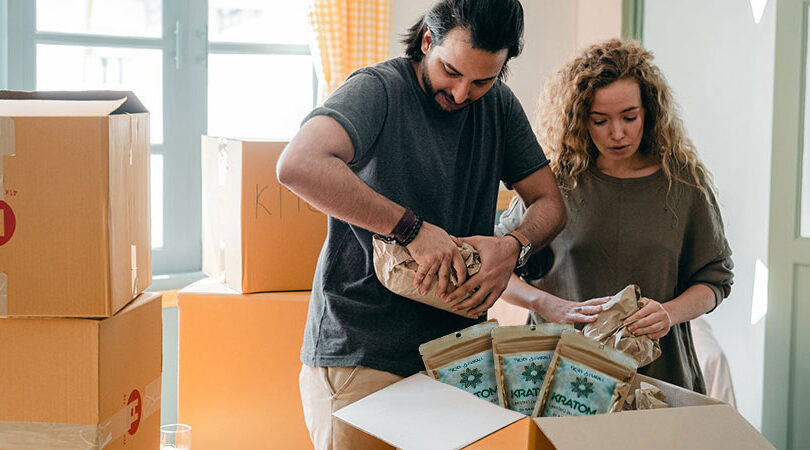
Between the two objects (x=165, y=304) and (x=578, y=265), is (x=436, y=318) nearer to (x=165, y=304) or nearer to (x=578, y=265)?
(x=578, y=265)

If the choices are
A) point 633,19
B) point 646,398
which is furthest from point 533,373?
point 633,19

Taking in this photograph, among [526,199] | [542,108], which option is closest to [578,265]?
[526,199]

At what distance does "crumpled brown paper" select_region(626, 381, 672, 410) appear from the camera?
45.1 inches

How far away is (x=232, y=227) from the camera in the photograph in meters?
2.09

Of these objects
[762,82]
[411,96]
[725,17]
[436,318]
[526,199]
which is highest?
[725,17]

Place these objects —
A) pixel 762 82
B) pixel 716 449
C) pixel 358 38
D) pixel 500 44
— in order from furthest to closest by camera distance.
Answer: pixel 358 38 → pixel 762 82 → pixel 500 44 → pixel 716 449

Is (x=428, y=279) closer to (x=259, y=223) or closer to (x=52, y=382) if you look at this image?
(x=52, y=382)

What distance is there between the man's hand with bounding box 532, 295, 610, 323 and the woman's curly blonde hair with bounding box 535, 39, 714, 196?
0.26m

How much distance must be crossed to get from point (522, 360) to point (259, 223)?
1.04 meters

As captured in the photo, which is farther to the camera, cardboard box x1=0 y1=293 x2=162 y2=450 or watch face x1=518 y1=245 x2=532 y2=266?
watch face x1=518 y1=245 x2=532 y2=266

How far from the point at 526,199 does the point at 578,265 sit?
206mm

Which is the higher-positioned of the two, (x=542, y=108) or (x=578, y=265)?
(x=542, y=108)

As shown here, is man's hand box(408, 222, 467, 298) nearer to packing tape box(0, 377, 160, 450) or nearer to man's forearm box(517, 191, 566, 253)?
man's forearm box(517, 191, 566, 253)

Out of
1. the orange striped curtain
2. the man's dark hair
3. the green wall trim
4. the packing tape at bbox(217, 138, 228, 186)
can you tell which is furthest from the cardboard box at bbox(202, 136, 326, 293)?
the green wall trim
